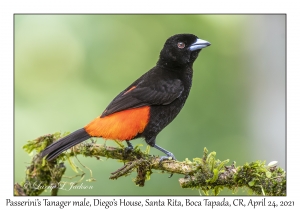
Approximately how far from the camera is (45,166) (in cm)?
432

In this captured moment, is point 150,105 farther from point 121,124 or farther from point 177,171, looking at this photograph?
point 177,171

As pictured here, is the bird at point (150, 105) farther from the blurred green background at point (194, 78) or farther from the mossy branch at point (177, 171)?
the blurred green background at point (194, 78)

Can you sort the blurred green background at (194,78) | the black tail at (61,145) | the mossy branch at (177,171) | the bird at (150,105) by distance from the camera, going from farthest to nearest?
the blurred green background at (194,78), the bird at (150,105), the black tail at (61,145), the mossy branch at (177,171)

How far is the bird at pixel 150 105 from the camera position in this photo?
13.9 ft

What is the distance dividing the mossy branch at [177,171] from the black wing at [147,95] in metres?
0.49

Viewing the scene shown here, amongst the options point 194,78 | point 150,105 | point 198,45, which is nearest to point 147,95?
point 150,105

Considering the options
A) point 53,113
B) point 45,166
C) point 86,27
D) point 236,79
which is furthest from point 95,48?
point 45,166

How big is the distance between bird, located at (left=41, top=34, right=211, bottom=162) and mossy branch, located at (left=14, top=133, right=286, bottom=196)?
0.17 m

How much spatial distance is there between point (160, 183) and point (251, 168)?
2566mm

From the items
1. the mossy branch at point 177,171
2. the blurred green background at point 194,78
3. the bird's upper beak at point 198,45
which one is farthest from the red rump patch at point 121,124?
the blurred green background at point 194,78

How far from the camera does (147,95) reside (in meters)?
4.68

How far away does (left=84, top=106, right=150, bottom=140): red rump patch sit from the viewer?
428 centimetres

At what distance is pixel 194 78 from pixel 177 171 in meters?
3.63

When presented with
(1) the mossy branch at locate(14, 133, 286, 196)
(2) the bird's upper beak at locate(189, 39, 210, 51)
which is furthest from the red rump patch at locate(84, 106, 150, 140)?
(2) the bird's upper beak at locate(189, 39, 210, 51)
